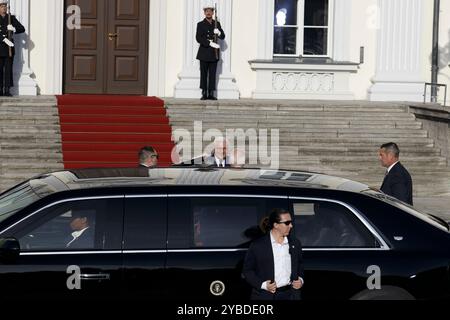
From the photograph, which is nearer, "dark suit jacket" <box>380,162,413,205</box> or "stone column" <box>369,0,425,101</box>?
"dark suit jacket" <box>380,162,413,205</box>

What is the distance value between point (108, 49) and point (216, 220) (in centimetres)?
1548

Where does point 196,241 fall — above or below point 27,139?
below

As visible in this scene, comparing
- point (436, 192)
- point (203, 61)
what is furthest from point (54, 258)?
point (203, 61)

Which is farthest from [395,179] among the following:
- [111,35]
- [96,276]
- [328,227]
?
[111,35]

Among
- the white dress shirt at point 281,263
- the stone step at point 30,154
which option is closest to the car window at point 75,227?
the white dress shirt at point 281,263

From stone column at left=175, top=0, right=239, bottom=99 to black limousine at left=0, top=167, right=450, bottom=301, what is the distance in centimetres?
1415

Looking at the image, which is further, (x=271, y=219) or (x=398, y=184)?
(x=398, y=184)

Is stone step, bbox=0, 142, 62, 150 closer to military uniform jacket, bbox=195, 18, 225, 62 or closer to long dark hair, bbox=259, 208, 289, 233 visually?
military uniform jacket, bbox=195, 18, 225, 62

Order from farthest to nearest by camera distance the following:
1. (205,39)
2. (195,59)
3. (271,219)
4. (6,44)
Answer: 1. (195,59)
2. (205,39)
3. (6,44)
4. (271,219)

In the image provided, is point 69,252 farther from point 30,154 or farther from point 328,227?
point 30,154

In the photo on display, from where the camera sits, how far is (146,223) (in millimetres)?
8180

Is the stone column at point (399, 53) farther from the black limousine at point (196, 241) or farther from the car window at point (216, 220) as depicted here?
the car window at point (216, 220)

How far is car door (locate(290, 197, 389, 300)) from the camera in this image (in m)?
8.09

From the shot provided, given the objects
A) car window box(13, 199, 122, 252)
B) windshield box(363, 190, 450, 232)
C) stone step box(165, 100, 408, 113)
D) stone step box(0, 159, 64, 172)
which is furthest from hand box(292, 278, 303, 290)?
stone step box(165, 100, 408, 113)
